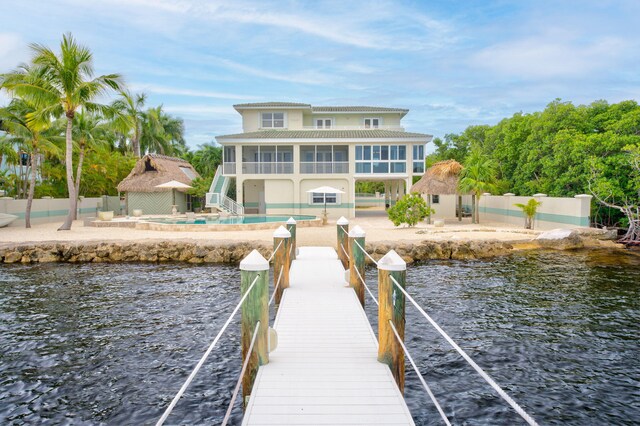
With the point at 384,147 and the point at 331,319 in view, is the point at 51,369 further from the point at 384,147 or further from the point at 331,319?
the point at 384,147

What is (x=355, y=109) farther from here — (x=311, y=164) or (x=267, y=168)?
(x=267, y=168)

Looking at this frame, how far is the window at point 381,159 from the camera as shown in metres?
31.2

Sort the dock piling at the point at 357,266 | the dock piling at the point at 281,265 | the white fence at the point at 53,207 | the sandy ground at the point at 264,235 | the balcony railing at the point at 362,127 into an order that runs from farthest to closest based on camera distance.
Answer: the balcony railing at the point at 362,127 → the white fence at the point at 53,207 → the sandy ground at the point at 264,235 → the dock piling at the point at 281,265 → the dock piling at the point at 357,266

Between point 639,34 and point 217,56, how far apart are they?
2744 cm

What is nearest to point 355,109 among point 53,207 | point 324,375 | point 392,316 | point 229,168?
point 229,168

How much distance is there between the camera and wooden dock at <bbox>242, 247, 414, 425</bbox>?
4.08 m

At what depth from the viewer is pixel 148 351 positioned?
8.39 m

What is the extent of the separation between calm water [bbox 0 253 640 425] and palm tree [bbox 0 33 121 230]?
1077 cm

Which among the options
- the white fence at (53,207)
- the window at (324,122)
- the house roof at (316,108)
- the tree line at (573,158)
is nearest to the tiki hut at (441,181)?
the tree line at (573,158)

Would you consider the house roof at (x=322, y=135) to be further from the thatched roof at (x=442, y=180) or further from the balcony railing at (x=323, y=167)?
the thatched roof at (x=442, y=180)

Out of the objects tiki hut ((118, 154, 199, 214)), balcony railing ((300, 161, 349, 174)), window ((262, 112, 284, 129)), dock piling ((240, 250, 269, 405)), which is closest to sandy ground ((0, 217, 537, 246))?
balcony railing ((300, 161, 349, 174))

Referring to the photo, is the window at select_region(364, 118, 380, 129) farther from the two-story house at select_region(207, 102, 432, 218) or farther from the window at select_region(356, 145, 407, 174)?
the window at select_region(356, 145, 407, 174)

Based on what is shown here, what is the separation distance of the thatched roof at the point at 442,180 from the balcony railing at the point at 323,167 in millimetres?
5361

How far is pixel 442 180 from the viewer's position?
27.9m
